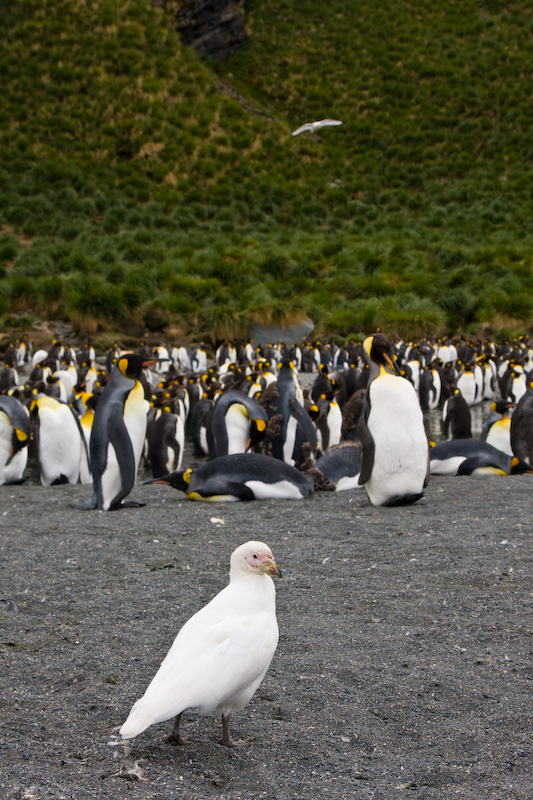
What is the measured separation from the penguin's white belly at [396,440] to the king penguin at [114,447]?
69.6 inches

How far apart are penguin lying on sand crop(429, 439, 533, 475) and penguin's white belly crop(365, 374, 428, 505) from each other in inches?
58.1

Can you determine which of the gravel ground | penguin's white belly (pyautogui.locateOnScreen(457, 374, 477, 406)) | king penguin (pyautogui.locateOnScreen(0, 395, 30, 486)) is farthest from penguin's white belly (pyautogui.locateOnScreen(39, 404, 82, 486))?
penguin's white belly (pyautogui.locateOnScreen(457, 374, 477, 406))

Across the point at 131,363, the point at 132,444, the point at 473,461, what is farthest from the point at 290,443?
the point at 131,363

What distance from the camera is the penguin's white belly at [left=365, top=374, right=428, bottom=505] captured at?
5035 millimetres

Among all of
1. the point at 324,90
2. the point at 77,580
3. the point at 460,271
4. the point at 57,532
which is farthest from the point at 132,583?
the point at 324,90

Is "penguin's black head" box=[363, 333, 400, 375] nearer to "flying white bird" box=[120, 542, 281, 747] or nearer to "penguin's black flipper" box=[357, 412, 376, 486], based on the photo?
"penguin's black flipper" box=[357, 412, 376, 486]

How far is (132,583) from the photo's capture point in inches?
140

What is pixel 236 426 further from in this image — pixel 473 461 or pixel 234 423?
pixel 473 461

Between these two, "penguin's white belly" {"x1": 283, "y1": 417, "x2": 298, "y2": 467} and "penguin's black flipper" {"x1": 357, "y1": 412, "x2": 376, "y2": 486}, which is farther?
"penguin's white belly" {"x1": 283, "y1": 417, "x2": 298, "y2": 467}

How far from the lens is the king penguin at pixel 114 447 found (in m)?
5.39

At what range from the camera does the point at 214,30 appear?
47.6 metres

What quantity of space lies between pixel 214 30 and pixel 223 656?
51.6 metres

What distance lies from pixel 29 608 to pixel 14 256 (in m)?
22.0

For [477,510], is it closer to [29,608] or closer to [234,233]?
[29,608]
